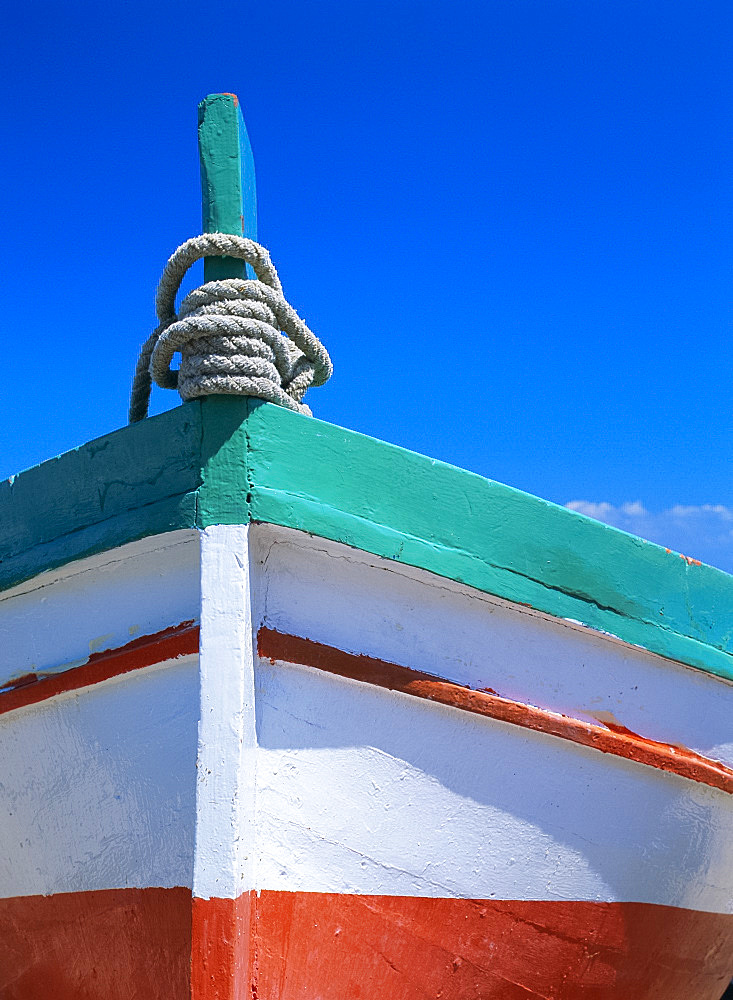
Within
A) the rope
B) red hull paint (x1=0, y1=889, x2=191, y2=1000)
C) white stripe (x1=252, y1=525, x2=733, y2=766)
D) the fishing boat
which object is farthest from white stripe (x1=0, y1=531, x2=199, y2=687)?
red hull paint (x1=0, y1=889, x2=191, y2=1000)

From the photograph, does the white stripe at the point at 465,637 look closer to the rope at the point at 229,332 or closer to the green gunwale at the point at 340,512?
the green gunwale at the point at 340,512

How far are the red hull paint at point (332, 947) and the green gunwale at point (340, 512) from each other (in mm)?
740

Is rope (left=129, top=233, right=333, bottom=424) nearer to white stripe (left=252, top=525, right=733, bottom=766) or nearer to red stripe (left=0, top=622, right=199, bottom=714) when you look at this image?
white stripe (left=252, top=525, right=733, bottom=766)

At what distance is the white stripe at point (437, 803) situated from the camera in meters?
1.74

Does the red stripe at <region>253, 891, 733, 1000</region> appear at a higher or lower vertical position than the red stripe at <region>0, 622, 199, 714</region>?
lower

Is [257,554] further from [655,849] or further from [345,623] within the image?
[655,849]

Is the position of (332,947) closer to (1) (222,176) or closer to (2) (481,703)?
(2) (481,703)

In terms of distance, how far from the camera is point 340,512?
1.73 m

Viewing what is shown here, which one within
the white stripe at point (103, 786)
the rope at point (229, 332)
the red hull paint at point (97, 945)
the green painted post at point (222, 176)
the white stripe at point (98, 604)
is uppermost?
the green painted post at point (222, 176)

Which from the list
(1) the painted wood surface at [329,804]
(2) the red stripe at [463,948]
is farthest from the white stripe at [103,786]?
(2) the red stripe at [463,948]

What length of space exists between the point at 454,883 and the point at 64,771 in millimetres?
956

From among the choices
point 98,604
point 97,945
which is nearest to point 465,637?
point 98,604

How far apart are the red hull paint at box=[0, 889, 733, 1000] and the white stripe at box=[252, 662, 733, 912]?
0.06 meters

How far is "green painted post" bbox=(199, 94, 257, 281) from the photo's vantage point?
1.82 m
